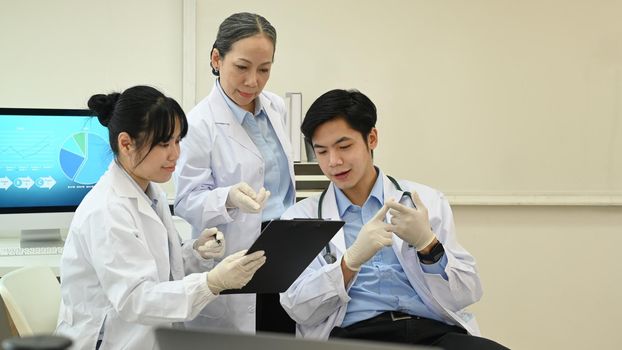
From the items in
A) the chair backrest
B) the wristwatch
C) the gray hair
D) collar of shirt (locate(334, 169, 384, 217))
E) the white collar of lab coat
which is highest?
the gray hair

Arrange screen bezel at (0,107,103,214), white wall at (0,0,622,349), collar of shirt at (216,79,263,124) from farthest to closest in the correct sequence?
white wall at (0,0,622,349) → screen bezel at (0,107,103,214) → collar of shirt at (216,79,263,124)

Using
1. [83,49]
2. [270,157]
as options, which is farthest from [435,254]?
[83,49]

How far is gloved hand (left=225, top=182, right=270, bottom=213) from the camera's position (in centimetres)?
192

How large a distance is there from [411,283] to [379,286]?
0.27 feet

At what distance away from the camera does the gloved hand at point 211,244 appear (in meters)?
1.91

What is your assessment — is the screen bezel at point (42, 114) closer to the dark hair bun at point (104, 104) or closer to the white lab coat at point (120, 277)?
the dark hair bun at point (104, 104)

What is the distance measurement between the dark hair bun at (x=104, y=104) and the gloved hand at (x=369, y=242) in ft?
2.13

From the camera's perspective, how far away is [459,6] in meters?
3.35

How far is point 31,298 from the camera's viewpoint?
184 centimetres

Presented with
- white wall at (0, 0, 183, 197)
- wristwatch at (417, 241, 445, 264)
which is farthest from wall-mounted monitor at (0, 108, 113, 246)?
wristwatch at (417, 241, 445, 264)

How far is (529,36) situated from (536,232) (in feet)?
2.85

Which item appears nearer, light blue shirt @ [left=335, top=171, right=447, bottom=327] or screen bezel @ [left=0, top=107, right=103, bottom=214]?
light blue shirt @ [left=335, top=171, right=447, bottom=327]

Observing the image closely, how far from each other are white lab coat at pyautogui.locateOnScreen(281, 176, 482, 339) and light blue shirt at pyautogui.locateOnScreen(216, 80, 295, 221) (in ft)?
0.95

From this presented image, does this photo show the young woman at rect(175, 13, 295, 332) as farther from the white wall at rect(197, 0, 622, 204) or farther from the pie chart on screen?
the white wall at rect(197, 0, 622, 204)
